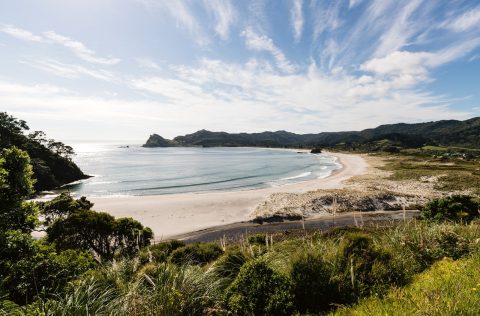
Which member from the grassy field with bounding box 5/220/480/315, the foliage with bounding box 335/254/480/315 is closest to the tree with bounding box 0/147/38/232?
the grassy field with bounding box 5/220/480/315

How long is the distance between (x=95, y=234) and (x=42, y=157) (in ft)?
224

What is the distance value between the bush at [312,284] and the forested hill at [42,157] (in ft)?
220

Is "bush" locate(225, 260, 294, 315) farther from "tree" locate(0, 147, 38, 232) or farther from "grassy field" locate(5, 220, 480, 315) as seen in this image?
"tree" locate(0, 147, 38, 232)

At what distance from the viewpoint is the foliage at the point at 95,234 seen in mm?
17891

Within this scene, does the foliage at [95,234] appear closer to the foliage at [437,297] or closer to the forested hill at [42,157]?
the foliage at [437,297]

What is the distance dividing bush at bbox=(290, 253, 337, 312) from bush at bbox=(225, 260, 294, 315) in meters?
0.40

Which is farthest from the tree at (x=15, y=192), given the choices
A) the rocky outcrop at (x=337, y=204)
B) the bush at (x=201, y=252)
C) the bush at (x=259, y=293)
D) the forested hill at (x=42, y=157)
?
the forested hill at (x=42, y=157)

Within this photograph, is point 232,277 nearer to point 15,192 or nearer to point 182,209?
point 15,192

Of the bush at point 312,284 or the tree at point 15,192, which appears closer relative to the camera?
the bush at point 312,284

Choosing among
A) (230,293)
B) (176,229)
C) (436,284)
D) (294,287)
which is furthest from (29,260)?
(176,229)

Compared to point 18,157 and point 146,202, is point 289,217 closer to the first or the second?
point 146,202

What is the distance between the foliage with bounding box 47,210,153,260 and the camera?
1789cm

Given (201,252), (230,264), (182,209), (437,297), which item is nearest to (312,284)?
(230,264)

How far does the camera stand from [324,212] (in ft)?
112
